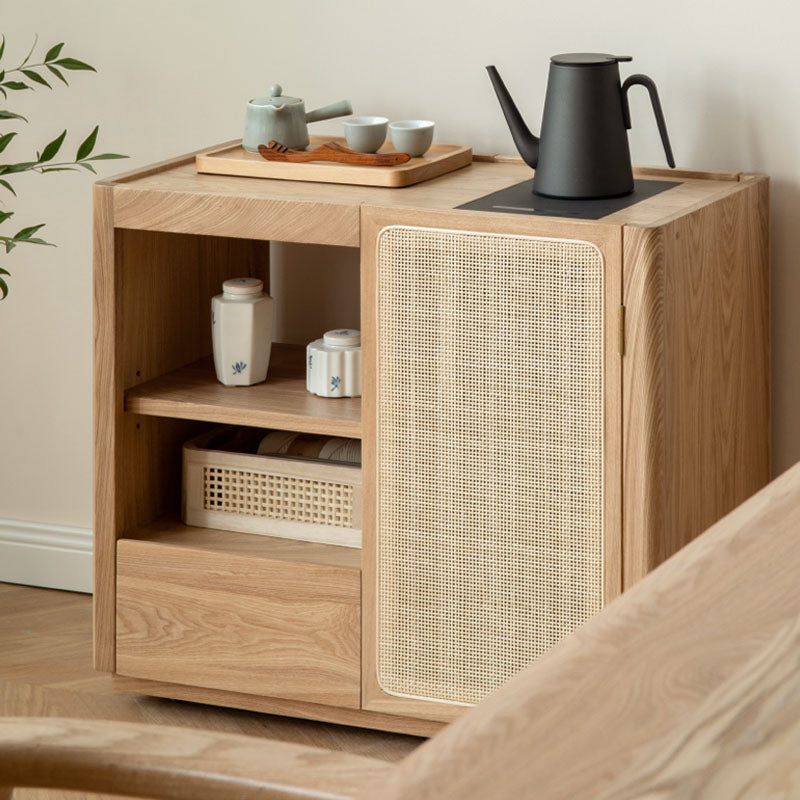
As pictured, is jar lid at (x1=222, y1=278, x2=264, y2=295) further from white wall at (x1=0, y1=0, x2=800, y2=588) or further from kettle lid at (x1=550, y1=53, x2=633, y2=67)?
kettle lid at (x1=550, y1=53, x2=633, y2=67)

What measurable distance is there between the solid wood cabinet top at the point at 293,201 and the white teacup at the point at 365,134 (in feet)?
0.42

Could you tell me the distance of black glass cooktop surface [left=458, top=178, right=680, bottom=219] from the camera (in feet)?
6.11

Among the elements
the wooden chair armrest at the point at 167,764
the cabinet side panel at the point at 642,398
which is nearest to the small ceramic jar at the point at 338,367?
the cabinet side panel at the point at 642,398

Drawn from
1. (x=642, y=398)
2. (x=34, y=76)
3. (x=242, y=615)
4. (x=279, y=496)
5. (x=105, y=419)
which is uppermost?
(x=34, y=76)

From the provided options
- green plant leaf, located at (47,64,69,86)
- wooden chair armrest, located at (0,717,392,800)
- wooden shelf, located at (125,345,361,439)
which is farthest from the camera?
green plant leaf, located at (47,64,69,86)

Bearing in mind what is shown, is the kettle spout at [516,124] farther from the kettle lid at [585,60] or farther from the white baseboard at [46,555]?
the white baseboard at [46,555]

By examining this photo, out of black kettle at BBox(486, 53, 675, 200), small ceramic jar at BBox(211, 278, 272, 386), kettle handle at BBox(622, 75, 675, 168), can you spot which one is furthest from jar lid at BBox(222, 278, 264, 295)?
kettle handle at BBox(622, 75, 675, 168)

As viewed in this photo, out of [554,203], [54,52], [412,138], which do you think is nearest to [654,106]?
[554,203]

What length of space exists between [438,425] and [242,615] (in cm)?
46

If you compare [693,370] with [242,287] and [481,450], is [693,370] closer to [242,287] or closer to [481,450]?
[481,450]

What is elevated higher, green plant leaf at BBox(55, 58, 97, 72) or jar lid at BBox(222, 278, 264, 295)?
green plant leaf at BBox(55, 58, 97, 72)

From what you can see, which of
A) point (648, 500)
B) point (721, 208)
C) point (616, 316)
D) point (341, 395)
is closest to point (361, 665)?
point (341, 395)

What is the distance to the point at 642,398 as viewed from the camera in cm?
179

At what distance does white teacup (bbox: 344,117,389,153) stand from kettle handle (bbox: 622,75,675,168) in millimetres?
401
